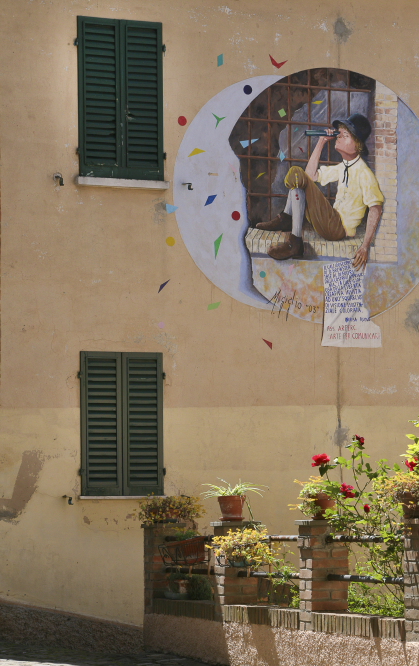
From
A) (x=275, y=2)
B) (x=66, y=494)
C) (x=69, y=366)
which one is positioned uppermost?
(x=275, y=2)

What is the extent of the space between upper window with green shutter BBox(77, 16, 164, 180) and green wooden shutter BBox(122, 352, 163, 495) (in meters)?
2.21

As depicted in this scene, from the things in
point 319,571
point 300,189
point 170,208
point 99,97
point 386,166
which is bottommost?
point 319,571

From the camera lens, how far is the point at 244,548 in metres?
8.12

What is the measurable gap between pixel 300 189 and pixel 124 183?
218cm

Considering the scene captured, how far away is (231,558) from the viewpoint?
8180mm

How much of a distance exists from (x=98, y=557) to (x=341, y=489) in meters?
3.99

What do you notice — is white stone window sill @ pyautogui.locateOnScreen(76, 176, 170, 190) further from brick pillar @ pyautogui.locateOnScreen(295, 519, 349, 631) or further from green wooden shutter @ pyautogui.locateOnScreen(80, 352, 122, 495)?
brick pillar @ pyautogui.locateOnScreen(295, 519, 349, 631)

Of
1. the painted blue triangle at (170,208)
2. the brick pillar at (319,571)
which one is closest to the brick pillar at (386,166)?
the painted blue triangle at (170,208)

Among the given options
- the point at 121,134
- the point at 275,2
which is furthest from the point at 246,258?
the point at 275,2

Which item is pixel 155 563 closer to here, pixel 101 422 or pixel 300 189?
pixel 101 422

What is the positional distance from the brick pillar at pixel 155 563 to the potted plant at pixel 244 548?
1414 mm

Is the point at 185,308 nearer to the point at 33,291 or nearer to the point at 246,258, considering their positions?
the point at 246,258

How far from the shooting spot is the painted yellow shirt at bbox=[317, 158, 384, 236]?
11.4 m

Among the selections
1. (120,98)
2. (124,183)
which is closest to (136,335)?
(124,183)
